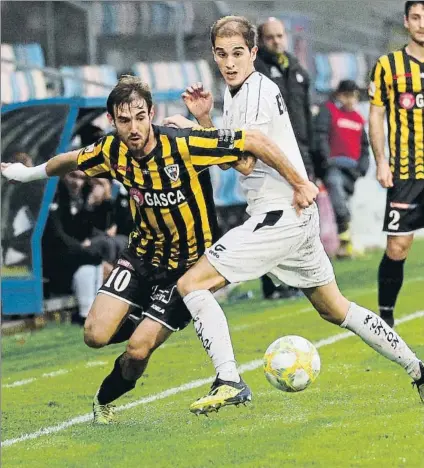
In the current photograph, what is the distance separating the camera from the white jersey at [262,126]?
6.48 metres

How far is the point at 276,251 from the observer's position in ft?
21.1

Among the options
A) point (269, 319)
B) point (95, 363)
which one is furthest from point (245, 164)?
point (269, 319)

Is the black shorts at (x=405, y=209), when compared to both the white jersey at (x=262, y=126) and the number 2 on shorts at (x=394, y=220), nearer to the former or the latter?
the number 2 on shorts at (x=394, y=220)

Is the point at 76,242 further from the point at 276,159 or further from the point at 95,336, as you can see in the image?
the point at 276,159

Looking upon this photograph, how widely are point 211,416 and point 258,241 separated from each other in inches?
39.0

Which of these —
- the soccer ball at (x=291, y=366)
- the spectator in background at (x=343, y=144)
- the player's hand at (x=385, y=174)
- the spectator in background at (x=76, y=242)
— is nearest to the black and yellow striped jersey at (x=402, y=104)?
the player's hand at (x=385, y=174)

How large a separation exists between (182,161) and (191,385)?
188cm

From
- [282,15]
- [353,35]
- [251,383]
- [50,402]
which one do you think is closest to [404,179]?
[251,383]

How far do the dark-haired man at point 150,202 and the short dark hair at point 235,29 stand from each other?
473 mm

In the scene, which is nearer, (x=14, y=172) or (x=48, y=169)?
(x=48, y=169)

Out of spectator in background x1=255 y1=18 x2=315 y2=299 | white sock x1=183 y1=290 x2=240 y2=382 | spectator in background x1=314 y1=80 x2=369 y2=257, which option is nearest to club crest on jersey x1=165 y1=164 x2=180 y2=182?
white sock x1=183 y1=290 x2=240 y2=382

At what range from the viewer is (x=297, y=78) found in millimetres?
11219

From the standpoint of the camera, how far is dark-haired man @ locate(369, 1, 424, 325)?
8938mm

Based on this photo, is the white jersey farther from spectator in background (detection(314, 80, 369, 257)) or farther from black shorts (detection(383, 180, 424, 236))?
spectator in background (detection(314, 80, 369, 257))
